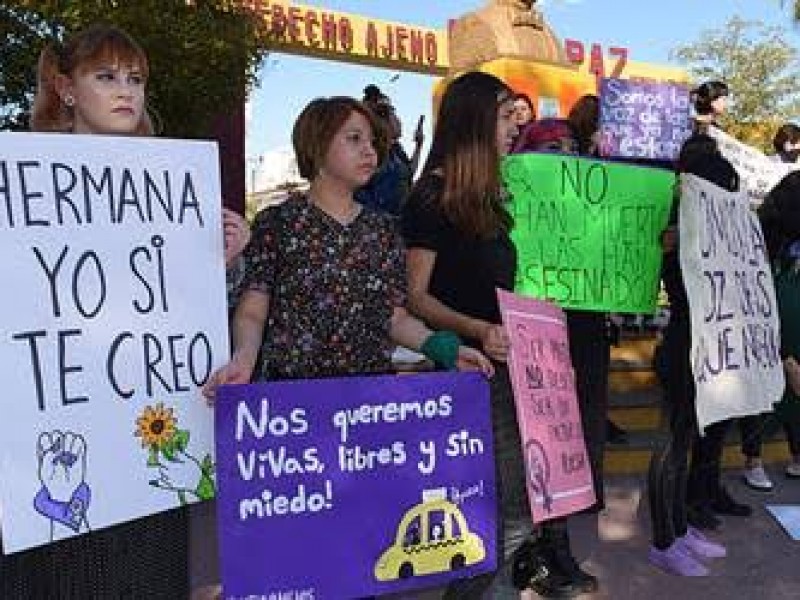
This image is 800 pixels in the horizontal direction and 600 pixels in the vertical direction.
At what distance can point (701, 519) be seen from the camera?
4.63 m

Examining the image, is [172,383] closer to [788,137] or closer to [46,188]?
[46,188]

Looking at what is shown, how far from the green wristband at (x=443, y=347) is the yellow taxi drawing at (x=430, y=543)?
0.34 metres

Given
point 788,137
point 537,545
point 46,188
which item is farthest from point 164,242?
point 788,137

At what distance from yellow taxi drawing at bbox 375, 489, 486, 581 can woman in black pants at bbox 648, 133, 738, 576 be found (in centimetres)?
162

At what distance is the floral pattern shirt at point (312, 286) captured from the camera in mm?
2404

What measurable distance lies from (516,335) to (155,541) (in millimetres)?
1139

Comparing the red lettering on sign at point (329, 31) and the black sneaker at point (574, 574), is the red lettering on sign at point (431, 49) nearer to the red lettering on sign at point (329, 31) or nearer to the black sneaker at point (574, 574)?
the red lettering on sign at point (329, 31)

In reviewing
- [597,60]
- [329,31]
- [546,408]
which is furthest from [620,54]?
[546,408]

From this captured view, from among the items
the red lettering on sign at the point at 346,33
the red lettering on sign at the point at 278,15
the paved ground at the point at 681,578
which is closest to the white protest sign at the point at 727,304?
the paved ground at the point at 681,578

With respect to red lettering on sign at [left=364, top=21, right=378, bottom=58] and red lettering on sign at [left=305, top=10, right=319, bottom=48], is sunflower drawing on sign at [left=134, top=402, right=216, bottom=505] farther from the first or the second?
red lettering on sign at [left=364, top=21, right=378, bottom=58]

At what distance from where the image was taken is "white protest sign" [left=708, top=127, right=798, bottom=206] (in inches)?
217

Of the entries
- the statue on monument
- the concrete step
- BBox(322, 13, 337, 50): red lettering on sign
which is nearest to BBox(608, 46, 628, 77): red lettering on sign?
BBox(322, 13, 337, 50): red lettering on sign

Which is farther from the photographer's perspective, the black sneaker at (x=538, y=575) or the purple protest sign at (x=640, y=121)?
the purple protest sign at (x=640, y=121)

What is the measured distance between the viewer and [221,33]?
9.27m
